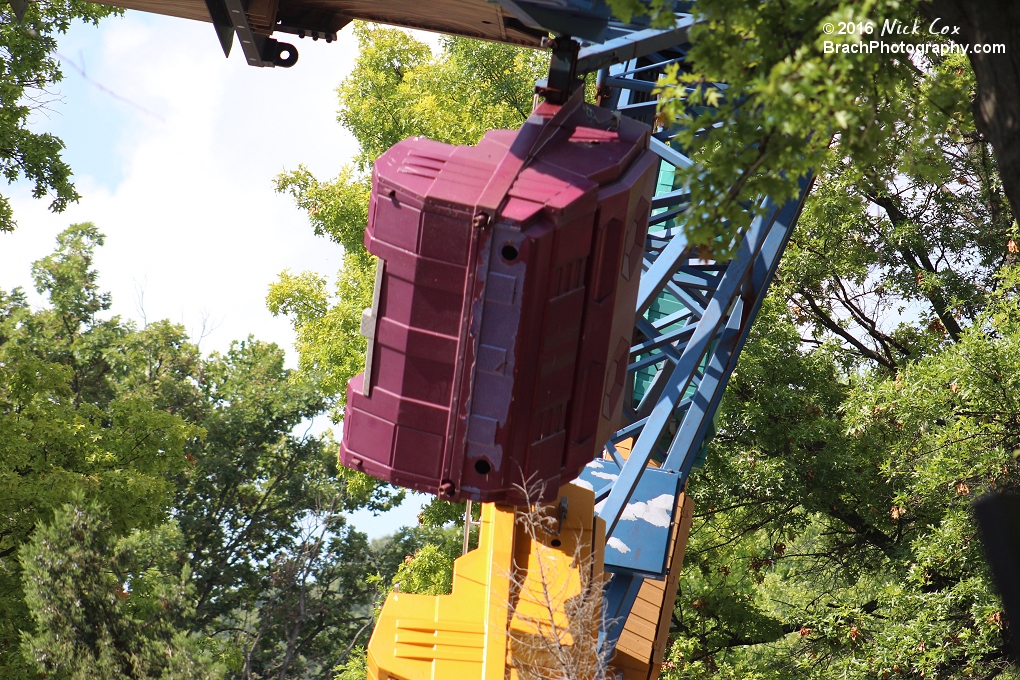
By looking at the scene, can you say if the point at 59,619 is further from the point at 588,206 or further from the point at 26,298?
the point at 26,298

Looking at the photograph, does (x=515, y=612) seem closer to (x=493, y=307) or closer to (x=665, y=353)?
(x=493, y=307)

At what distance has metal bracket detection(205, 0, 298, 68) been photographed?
5934mm

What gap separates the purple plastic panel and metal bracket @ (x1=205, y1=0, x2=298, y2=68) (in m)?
1.81

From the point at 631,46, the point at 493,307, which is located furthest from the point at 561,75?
the point at 493,307

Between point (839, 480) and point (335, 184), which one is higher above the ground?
point (335, 184)

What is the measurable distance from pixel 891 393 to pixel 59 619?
9.71m

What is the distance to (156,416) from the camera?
1445 centimetres

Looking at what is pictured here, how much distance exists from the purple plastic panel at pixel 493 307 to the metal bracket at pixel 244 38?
181 cm

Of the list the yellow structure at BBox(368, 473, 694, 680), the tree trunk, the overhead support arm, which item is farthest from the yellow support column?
the tree trunk

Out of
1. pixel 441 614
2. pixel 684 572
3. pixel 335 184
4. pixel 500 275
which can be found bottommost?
pixel 441 614

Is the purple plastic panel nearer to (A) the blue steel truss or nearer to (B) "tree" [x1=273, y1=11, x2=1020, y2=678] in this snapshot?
(A) the blue steel truss

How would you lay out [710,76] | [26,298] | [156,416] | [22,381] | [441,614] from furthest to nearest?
[26,298] → [156,416] → [22,381] → [441,614] → [710,76]

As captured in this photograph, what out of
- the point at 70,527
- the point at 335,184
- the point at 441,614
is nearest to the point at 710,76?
the point at 441,614

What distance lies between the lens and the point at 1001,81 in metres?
3.48
